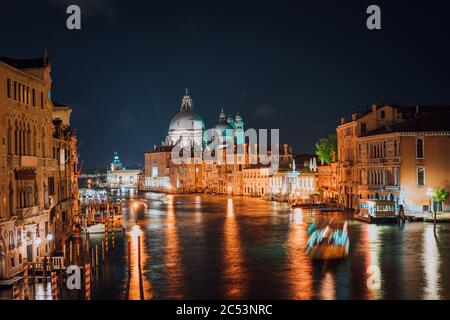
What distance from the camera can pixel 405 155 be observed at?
2053 inches

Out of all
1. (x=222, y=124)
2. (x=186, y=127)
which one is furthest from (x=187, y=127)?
(x=222, y=124)

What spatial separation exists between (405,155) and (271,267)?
2648cm

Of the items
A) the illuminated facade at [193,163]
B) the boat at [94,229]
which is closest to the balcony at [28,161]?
the boat at [94,229]

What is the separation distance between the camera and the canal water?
23.4 metres

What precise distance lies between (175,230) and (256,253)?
1526 cm

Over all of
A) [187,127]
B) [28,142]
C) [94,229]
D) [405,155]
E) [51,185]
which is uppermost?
[187,127]

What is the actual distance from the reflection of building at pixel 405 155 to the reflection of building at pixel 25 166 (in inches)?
1118

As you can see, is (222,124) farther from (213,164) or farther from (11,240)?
(11,240)

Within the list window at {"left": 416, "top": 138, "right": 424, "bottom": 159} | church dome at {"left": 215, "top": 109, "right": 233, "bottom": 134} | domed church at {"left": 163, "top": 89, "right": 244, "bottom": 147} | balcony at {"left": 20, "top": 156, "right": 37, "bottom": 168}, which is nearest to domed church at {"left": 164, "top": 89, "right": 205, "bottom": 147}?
domed church at {"left": 163, "top": 89, "right": 244, "bottom": 147}

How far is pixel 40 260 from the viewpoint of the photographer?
27.8 m

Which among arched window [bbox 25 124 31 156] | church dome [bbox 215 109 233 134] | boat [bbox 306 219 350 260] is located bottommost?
boat [bbox 306 219 350 260]

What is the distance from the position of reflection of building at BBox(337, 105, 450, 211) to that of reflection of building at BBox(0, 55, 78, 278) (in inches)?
1118

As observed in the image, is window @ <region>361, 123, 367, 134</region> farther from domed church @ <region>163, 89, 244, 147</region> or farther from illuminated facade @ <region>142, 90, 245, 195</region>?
domed church @ <region>163, 89, 244, 147</region>
